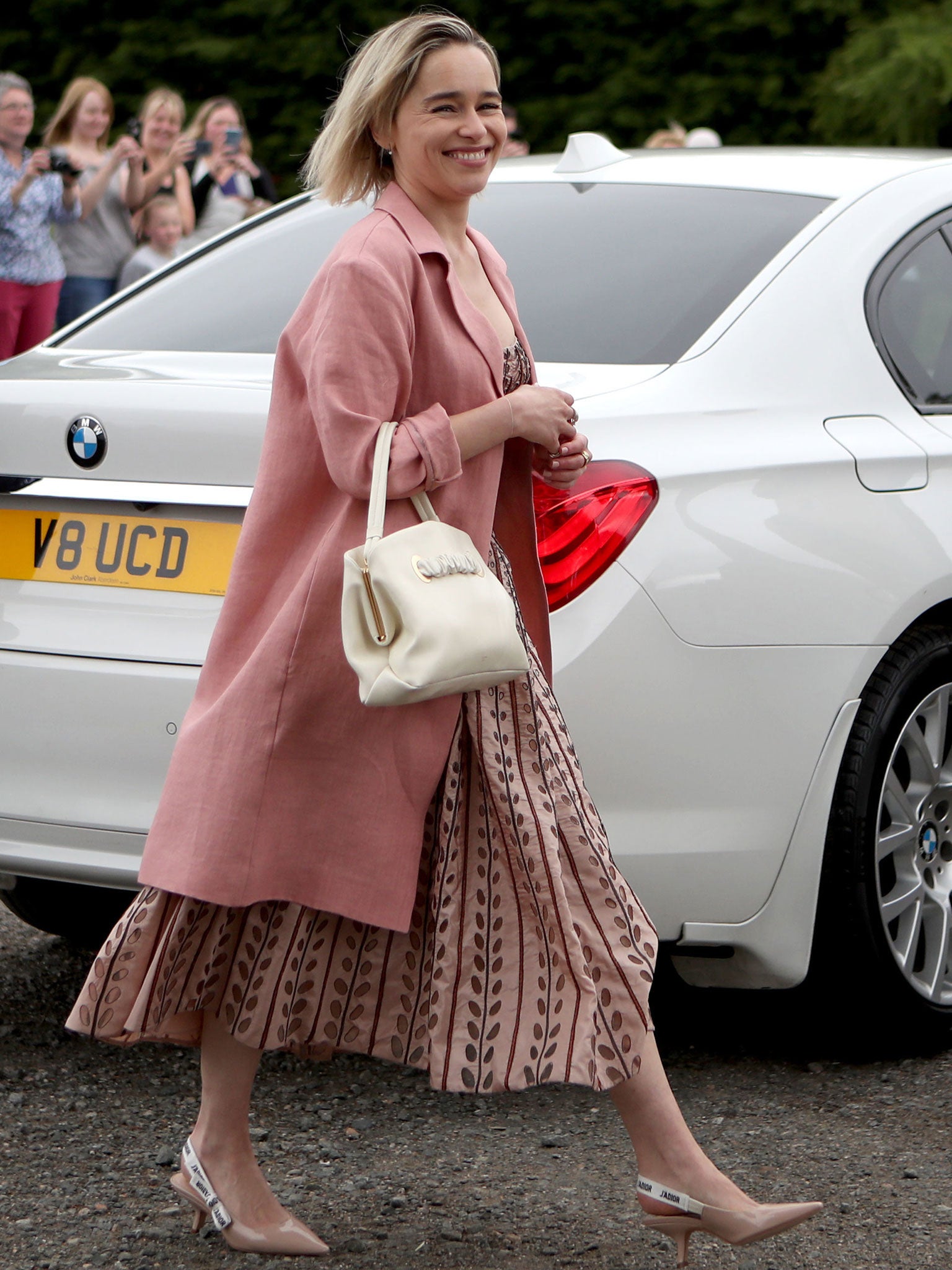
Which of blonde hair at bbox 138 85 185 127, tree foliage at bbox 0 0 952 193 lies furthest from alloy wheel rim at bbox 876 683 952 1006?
tree foliage at bbox 0 0 952 193

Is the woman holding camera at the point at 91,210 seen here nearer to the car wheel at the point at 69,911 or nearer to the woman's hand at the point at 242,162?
the woman's hand at the point at 242,162

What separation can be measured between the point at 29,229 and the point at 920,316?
5080 mm

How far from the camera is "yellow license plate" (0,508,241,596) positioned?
2.84m

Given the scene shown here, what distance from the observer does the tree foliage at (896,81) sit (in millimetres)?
14836

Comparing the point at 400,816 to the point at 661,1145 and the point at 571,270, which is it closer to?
the point at 661,1145

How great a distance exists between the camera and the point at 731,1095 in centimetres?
304

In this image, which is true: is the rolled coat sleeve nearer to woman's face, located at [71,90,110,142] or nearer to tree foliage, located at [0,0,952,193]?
woman's face, located at [71,90,110,142]

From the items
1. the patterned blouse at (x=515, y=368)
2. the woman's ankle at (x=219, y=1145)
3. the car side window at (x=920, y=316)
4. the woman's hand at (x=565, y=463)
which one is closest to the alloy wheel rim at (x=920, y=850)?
the car side window at (x=920, y=316)

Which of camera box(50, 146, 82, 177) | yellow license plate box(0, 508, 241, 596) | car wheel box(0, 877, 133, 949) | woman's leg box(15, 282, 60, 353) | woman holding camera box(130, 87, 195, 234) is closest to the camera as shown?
yellow license plate box(0, 508, 241, 596)

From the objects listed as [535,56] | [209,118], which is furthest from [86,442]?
[535,56]

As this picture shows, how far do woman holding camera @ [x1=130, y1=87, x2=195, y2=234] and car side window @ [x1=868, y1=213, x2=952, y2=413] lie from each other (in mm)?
5435

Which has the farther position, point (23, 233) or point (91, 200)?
point (91, 200)

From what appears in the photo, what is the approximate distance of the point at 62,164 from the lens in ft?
26.7

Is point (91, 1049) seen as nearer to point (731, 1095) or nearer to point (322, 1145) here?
point (322, 1145)
